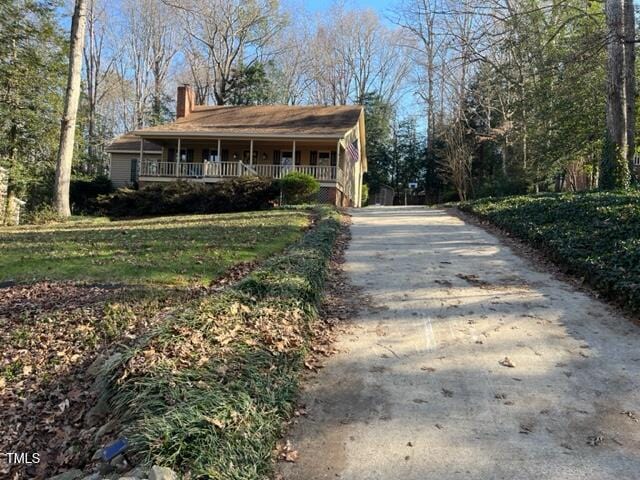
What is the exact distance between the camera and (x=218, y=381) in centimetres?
335

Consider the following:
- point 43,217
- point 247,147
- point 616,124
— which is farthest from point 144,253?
point 247,147

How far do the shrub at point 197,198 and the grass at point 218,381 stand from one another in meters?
13.4

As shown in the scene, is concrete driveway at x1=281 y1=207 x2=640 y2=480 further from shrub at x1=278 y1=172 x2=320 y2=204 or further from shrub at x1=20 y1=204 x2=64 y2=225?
shrub at x1=20 y1=204 x2=64 y2=225

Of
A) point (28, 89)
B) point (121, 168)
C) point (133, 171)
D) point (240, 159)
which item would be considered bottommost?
point (133, 171)

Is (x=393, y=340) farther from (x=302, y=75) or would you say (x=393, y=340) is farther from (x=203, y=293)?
(x=302, y=75)

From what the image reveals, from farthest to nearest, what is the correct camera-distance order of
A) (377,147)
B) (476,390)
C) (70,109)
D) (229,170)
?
(377,147)
(229,170)
(70,109)
(476,390)

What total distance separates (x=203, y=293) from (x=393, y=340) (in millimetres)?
2312

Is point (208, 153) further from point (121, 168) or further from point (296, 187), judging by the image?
point (296, 187)

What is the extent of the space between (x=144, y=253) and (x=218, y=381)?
17.0 feet

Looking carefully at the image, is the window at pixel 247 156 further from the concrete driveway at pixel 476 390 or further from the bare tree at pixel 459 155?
the concrete driveway at pixel 476 390

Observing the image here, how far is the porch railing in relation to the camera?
77.0ft

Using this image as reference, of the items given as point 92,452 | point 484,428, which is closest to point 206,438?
point 92,452

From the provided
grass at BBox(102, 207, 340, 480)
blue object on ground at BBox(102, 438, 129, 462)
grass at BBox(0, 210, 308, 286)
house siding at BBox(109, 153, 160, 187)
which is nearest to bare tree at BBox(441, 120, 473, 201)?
house siding at BBox(109, 153, 160, 187)

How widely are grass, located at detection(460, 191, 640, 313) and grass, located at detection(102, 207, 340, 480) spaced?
11.7ft
